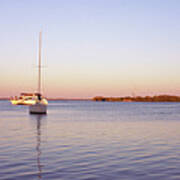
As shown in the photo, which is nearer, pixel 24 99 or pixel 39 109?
pixel 39 109

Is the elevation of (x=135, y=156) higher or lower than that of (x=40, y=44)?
lower

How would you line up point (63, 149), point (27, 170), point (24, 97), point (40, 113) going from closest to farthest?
point (27, 170) < point (63, 149) < point (40, 113) < point (24, 97)

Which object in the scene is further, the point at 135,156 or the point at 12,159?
the point at 135,156

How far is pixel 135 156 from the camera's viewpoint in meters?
13.7

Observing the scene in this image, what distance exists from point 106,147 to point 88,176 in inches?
253

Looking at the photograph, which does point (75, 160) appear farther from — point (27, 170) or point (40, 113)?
point (40, 113)

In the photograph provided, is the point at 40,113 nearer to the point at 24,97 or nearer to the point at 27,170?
the point at 27,170

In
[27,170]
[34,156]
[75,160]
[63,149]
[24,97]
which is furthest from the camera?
[24,97]

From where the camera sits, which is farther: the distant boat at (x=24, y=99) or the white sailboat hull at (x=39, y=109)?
the distant boat at (x=24, y=99)

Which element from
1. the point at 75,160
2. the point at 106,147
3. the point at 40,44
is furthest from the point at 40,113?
the point at 75,160

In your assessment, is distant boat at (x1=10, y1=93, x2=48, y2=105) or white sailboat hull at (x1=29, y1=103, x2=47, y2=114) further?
distant boat at (x1=10, y1=93, x2=48, y2=105)

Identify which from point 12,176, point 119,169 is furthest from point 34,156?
point 119,169

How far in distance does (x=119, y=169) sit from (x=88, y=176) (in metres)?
1.61

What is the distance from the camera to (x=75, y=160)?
12602 mm
